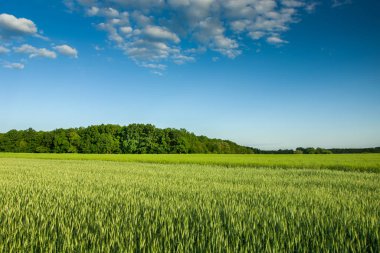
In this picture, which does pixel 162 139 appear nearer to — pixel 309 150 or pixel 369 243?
pixel 309 150

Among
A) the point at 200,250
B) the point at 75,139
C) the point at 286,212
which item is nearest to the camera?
the point at 200,250

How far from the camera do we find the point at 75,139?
8625 centimetres

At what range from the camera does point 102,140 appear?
87.2m

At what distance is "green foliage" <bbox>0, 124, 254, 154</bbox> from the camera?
3393 inches

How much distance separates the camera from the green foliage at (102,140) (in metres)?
86.2

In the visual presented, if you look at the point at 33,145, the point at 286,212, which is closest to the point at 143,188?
the point at 286,212

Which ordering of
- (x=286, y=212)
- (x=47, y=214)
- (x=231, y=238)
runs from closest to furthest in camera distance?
(x=231, y=238) < (x=47, y=214) < (x=286, y=212)

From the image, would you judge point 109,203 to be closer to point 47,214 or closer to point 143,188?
point 47,214

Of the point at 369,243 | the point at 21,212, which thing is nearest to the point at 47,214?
the point at 21,212

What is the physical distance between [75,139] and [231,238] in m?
88.3

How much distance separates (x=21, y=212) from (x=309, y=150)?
72449mm

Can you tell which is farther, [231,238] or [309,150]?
[309,150]

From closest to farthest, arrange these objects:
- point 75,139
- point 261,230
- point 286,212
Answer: point 261,230, point 286,212, point 75,139

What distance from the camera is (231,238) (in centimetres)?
393
